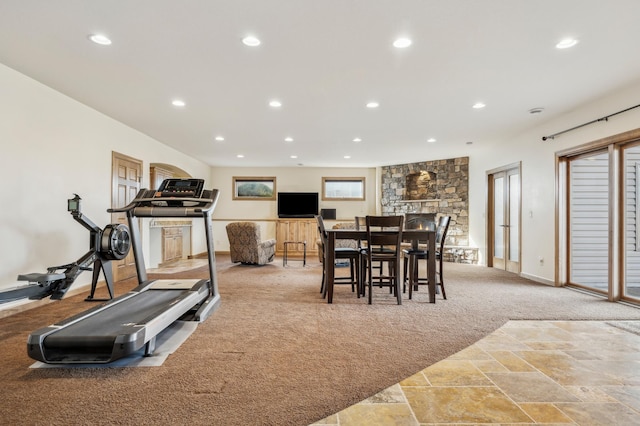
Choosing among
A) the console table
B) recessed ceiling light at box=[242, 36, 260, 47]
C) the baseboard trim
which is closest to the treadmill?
recessed ceiling light at box=[242, 36, 260, 47]

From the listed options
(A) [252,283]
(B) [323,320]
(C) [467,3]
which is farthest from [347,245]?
(C) [467,3]

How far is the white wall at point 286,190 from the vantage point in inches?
410

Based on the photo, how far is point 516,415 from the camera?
180cm

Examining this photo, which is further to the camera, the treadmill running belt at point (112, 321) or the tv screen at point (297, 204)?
the tv screen at point (297, 204)

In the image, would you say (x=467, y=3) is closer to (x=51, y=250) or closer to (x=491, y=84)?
(x=491, y=84)

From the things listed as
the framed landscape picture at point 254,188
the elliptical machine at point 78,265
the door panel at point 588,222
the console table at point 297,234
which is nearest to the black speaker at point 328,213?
the console table at point 297,234

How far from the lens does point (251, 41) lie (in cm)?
301

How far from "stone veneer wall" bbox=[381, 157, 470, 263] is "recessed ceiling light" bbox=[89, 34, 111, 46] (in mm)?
7480

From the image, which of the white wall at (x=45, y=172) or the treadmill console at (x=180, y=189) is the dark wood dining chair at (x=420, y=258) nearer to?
the treadmill console at (x=180, y=189)

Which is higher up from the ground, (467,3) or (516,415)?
(467,3)

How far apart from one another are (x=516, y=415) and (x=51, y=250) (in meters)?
4.88

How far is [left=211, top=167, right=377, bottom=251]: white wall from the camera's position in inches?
410

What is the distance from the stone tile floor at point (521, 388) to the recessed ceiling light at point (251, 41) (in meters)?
2.80

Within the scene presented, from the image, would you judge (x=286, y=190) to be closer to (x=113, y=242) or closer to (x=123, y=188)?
(x=123, y=188)
